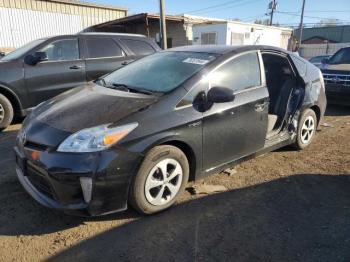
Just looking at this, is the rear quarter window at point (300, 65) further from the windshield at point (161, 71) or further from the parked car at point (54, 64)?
the parked car at point (54, 64)

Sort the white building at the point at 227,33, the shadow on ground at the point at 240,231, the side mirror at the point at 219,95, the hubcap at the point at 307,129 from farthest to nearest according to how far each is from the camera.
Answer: the white building at the point at 227,33
the hubcap at the point at 307,129
the side mirror at the point at 219,95
the shadow on ground at the point at 240,231

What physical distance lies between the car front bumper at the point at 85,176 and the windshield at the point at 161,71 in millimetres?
1002

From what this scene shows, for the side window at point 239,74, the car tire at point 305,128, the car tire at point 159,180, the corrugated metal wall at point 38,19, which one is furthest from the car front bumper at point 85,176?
the corrugated metal wall at point 38,19

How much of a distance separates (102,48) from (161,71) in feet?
12.2

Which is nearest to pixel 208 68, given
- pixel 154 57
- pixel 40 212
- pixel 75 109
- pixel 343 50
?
pixel 154 57

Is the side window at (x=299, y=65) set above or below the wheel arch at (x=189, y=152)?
above

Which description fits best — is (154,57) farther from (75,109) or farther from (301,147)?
(301,147)

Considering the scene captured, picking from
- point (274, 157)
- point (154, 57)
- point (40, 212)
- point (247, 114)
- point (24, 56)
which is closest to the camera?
point (40, 212)

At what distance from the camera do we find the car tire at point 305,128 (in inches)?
199

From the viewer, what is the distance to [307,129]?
5246mm

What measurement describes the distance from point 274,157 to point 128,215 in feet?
8.46

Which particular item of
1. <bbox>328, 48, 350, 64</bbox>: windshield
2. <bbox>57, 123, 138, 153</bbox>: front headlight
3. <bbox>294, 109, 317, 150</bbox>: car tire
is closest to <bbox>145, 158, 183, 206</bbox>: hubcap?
<bbox>57, 123, 138, 153</bbox>: front headlight

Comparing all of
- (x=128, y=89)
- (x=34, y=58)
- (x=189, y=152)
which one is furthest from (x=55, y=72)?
(x=189, y=152)

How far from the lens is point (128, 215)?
3316 millimetres
